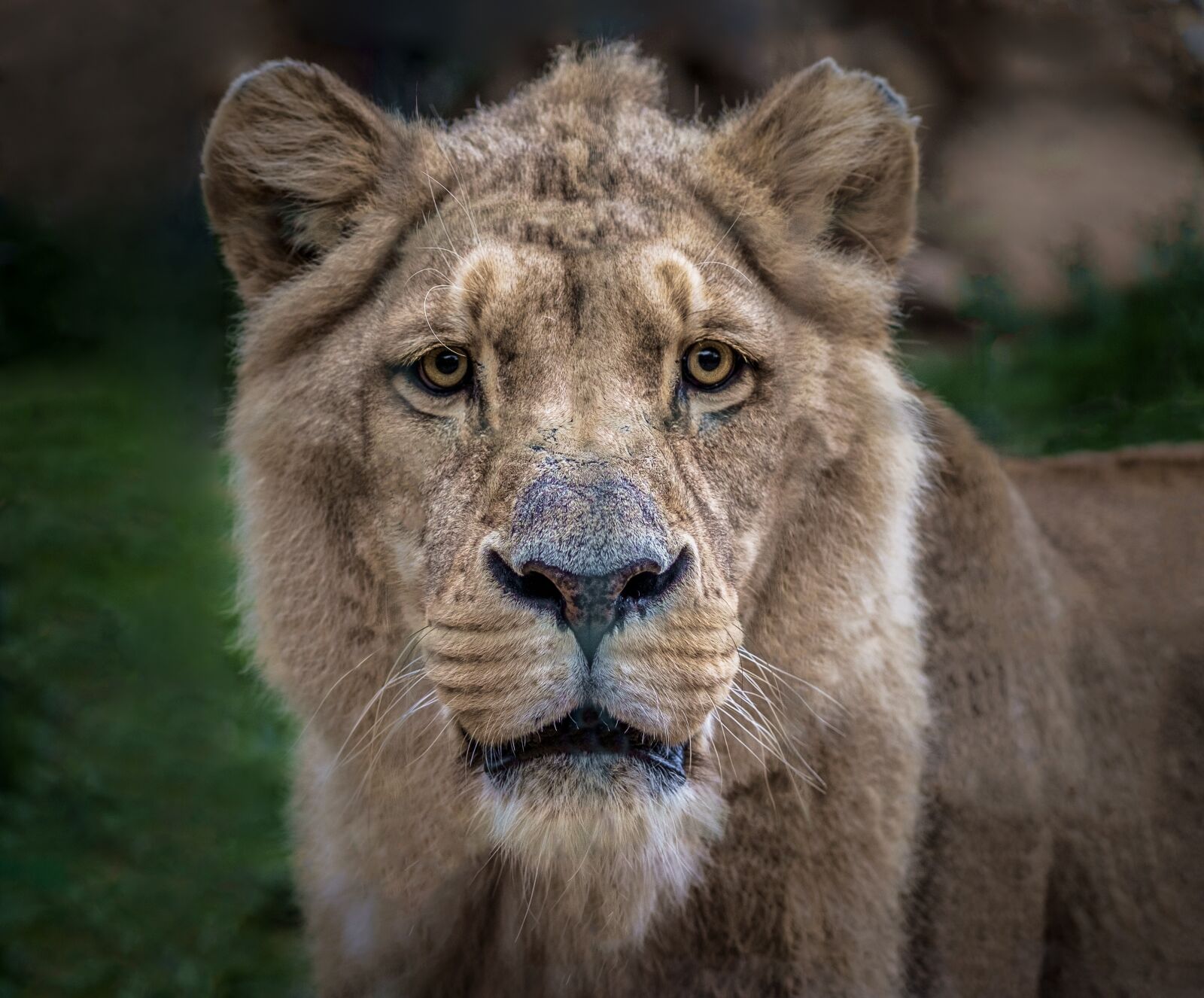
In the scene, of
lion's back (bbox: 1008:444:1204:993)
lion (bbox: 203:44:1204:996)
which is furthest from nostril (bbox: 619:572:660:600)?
lion's back (bbox: 1008:444:1204:993)

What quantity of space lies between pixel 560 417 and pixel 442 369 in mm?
224

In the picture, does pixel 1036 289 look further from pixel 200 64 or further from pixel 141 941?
pixel 141 941

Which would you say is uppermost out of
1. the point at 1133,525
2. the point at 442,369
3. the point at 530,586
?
the point at 442,369

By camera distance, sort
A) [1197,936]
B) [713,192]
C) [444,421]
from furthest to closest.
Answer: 1. [1197,936]
2. [713,192]
3. [444,421]

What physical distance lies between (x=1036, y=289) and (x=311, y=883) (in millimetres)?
1510

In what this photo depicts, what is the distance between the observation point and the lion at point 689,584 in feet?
5.17

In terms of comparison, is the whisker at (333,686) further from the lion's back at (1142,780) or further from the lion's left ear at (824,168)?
the lion's back at (1142,780)

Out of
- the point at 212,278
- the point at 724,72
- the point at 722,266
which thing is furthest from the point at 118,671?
the point at 724,72

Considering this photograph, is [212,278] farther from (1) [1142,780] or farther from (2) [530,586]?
(1) [1142,780]

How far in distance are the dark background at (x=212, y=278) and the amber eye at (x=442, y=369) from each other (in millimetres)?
356

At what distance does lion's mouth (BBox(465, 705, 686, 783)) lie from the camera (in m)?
1.43

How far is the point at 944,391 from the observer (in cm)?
199

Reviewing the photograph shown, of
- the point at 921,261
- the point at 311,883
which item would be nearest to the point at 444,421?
the point at 921,261

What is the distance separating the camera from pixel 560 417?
1.52 m
